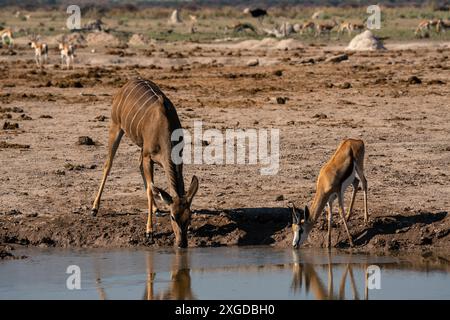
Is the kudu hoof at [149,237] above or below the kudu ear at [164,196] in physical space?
below

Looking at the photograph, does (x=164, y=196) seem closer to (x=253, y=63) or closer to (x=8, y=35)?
(x=253, y=63)

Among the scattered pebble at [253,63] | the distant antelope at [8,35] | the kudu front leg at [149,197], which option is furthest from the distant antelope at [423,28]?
the kudu front leg at [149,197]

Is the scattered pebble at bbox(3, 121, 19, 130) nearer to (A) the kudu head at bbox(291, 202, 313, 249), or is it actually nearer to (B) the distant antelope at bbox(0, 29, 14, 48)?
(A) the kudu head at bbox(291, 202, 313, 249)

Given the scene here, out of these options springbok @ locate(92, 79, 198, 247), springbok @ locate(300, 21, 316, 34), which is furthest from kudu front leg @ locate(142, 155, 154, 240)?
springbok @ locate(300, 21, 316, 34)

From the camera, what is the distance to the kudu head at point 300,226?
38.5 ft

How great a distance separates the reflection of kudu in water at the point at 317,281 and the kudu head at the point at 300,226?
329 mm

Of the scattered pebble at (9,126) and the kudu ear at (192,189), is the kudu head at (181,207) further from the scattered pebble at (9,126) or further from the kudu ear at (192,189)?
the scattered pebble at (9,126)

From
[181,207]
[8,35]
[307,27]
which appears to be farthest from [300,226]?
[307,27]

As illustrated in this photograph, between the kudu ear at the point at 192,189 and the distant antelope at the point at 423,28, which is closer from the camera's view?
the kudu ear at the point at 192,189

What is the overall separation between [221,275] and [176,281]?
18.1 inches

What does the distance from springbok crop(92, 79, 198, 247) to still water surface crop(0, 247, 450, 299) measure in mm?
477

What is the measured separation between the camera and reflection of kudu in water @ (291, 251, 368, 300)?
1025 centimetres

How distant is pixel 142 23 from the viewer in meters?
75.2

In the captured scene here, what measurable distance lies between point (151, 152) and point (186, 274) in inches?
73.2
